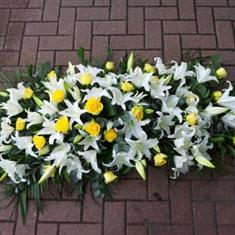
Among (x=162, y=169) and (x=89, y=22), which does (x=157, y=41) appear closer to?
(x=89, y=22)

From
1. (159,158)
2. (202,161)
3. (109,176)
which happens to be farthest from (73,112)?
(202,161)

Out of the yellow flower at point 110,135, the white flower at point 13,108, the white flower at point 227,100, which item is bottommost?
the yellow flower at point 110,135

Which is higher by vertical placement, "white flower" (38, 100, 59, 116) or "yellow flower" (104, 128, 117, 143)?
"white flower" (38, 100, 59, 116)

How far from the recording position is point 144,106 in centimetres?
266

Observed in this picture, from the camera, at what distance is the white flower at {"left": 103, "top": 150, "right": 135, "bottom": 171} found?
2.59 m

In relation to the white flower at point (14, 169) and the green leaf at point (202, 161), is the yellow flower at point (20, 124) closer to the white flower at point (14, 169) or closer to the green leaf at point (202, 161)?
the white flower at point (14, 169)

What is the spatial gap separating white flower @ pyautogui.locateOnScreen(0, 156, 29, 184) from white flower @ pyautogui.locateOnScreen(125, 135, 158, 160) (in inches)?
30.2

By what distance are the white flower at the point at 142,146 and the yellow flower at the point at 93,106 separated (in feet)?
0.84

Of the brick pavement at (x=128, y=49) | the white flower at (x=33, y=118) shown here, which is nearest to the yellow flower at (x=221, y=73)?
the brick pavement at (x=128, y=49)

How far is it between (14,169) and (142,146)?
88cm

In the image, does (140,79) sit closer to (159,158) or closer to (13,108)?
(159,158)

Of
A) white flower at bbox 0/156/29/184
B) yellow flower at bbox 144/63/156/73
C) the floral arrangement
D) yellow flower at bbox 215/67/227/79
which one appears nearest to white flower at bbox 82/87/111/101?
the floral arrangement

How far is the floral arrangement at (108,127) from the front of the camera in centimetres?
259

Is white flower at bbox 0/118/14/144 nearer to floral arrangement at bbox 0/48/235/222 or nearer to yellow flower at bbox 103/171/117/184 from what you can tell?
floral arrangement at bbox 0/48/235/222
